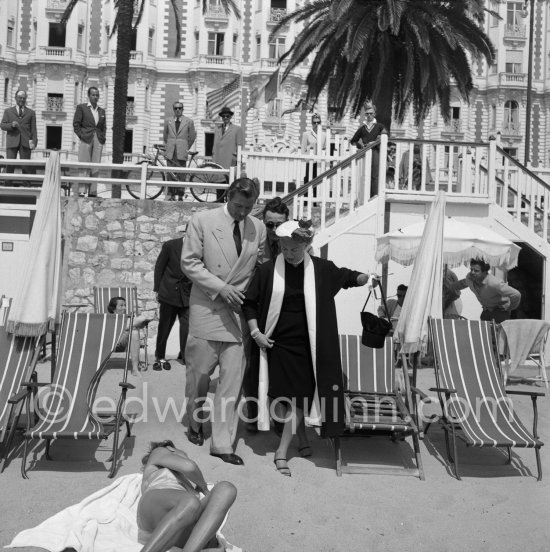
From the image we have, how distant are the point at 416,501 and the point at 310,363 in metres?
1.21

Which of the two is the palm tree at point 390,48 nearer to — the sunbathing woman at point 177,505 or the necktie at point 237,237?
the necktie at point 237,237

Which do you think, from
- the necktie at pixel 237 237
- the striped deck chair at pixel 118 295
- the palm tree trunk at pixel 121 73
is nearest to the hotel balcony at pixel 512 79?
the palm tree trunk at pixel 121 73

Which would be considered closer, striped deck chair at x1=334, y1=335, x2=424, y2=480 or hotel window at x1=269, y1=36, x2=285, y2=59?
striped deck chair at x1=334, y1=335, x2=424, y2=480

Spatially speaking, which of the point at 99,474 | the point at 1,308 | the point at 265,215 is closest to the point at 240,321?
the point at 265,215

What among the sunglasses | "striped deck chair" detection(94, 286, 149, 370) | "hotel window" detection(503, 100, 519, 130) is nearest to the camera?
the sunglasses

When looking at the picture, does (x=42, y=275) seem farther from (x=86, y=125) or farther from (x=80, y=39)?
(x=80, y=39)

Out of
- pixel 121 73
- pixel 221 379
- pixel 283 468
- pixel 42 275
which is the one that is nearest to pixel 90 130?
pixel 121 73

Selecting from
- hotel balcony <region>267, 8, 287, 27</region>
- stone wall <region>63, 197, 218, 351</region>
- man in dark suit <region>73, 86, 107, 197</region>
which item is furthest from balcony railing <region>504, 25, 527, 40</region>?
stone wall <region>63, 197, 218, 351</region>

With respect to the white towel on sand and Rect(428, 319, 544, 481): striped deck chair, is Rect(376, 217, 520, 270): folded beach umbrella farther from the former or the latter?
the white towel on sand

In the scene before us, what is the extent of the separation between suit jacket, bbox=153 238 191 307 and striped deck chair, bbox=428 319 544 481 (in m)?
3.16

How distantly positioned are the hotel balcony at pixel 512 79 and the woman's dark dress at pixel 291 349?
5320cm

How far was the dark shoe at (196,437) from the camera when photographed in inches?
233

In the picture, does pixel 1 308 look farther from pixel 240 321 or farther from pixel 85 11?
pixel 85 11

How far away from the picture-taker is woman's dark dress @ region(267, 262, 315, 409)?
557 centimetres
